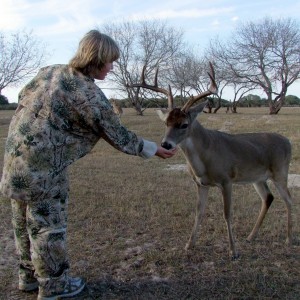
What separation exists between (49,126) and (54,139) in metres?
0.11

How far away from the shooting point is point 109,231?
6.11 meters

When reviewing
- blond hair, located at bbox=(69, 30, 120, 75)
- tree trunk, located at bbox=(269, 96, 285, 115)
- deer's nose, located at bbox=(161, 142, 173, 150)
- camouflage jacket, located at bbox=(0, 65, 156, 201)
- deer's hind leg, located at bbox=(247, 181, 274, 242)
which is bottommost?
deer's hind leg, located at bbox=(247, 181, 274, 242)

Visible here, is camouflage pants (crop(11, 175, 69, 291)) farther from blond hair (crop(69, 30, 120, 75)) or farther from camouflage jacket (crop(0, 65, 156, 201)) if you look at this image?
blond hair (crop(69, 30, 120, 75))

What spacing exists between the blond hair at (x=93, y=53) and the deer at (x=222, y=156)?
1694 millimetres

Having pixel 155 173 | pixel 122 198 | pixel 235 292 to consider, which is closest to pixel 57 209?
pixel 235 292

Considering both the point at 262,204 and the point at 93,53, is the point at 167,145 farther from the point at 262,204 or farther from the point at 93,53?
the point at 262,204

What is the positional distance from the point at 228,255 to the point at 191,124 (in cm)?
163

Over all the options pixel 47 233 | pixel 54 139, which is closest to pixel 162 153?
pixel 54 139

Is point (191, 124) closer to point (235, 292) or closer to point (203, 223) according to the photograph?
point (203, 223)

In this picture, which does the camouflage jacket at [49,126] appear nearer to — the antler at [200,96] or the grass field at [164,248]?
the grass field at [164,248]

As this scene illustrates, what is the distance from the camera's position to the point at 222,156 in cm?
582

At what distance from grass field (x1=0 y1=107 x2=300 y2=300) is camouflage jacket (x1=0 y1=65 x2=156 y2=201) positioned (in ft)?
4.14

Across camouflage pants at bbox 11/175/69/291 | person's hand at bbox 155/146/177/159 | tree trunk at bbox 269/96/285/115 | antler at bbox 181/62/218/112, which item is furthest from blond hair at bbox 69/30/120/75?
tree trunk at bbox 269/96/285/115

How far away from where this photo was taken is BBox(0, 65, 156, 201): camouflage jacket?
3.66m
